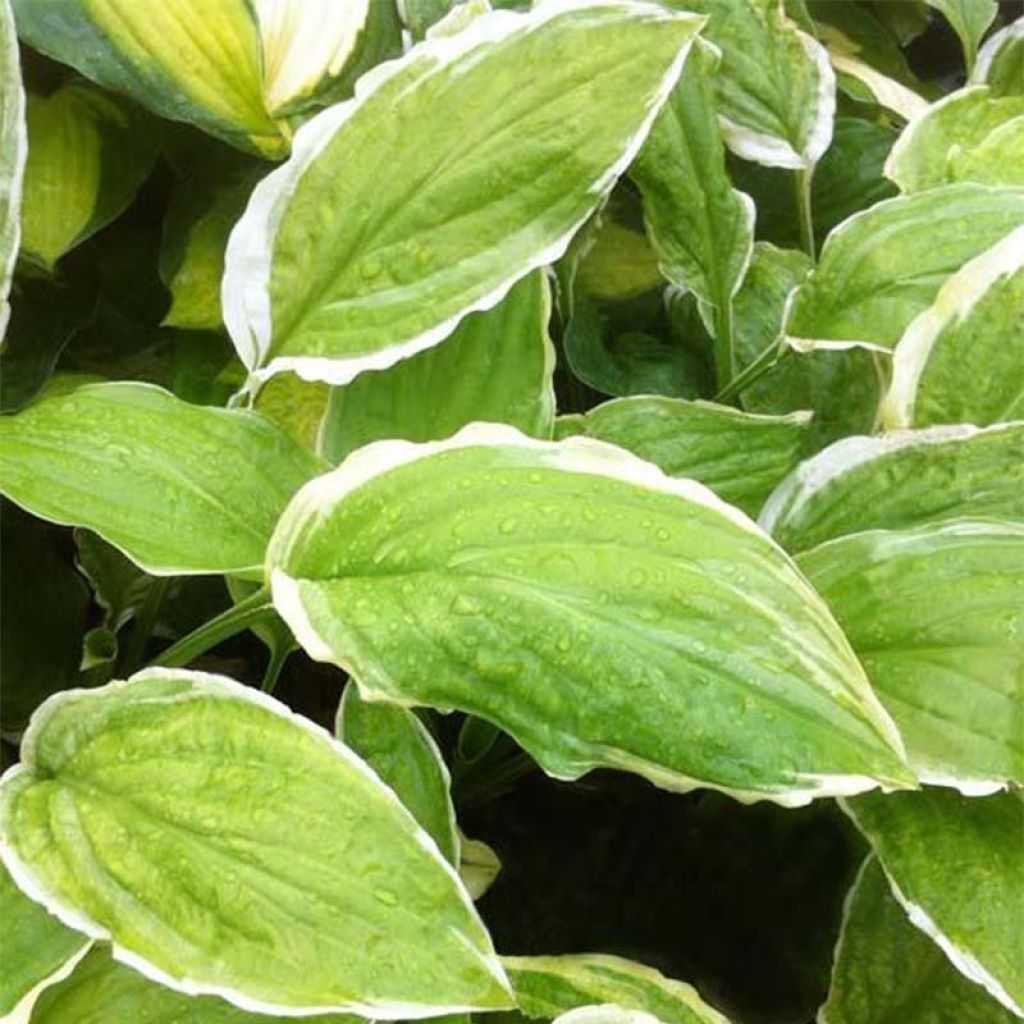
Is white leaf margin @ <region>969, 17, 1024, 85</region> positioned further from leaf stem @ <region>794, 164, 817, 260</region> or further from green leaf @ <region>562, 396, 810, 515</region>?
green leaf @ <region>562, 396, 810, 515</region>

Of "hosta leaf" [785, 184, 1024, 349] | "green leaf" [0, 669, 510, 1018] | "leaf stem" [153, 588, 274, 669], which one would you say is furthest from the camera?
"hosta leaf" [785, 184, 1024, 349]

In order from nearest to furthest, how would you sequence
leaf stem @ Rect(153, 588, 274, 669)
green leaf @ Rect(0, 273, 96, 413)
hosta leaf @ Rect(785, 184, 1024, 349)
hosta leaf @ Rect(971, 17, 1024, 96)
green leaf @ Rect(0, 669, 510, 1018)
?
1. green leaf @ Rect(0, 669, 510, 1018)
2. leaf stem @ Rect(153, 588, 274, 669)
3. hosta leaf @ Rect(785, 184, 1024, 349)
4. green leaf @ Rect(0, 273, 96, 413)
5. hosta leaf @ Rect(971, 17, 1024, 96)

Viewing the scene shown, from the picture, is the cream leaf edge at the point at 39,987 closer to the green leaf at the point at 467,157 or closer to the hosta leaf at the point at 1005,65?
the green leaf at the point at 467,157

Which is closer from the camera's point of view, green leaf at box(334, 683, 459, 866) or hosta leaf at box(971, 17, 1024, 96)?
green leaf at box(334, 683, 459, 866)

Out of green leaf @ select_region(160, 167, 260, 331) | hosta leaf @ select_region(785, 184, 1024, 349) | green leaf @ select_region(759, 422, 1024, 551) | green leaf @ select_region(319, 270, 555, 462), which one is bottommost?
green leaf @ select_region(759, 422, 1024, 551)

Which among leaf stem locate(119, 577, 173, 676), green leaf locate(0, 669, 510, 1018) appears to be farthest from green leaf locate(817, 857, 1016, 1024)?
leaf stem locate(119, 577, 173, 676)

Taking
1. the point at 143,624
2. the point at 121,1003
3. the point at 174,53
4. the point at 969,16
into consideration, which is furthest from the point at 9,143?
the point at 969,16

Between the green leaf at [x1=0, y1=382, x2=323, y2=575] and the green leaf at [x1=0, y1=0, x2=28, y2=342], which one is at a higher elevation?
the green leaf at [x1=0, y1=0, x2=28, y2=342]

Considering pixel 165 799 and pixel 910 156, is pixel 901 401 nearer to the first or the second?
pixel 910 156
